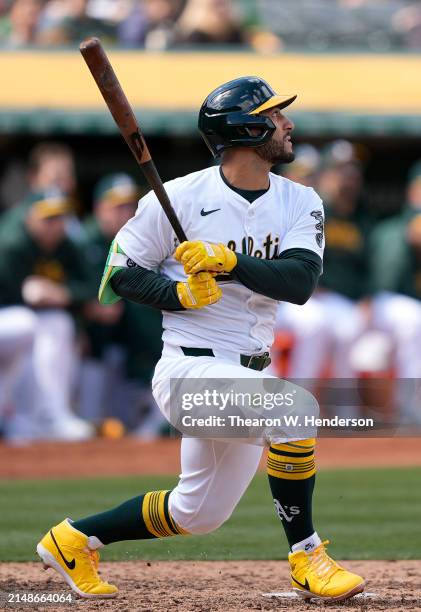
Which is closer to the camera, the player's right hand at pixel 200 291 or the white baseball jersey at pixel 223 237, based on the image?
the player's right hand at pixel 200 291

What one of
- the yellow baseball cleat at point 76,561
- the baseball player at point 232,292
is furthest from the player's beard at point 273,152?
the yellow baseball cleat at point 76,561

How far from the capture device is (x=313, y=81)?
11602mm

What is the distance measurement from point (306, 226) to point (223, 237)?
0.94ft

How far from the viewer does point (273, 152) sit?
4.32 meters

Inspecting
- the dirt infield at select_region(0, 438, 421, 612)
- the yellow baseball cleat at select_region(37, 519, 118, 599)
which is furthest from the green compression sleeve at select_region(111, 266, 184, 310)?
the dirt infield at select_region(0, 438, 421, 612)

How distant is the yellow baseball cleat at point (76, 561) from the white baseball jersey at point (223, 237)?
765 millimetres

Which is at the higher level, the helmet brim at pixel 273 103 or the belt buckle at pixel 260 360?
the helmet brim at pixel 273 103

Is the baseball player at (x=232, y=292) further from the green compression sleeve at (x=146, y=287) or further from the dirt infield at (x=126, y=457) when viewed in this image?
the dirt infield at (x=126, y=457)

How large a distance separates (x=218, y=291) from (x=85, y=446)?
5.27 meters

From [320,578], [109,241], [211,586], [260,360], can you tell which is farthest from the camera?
[109,241]

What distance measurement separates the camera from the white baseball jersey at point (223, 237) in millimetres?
4266

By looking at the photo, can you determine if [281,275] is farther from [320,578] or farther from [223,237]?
[320,578]

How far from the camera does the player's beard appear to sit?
4305 mm

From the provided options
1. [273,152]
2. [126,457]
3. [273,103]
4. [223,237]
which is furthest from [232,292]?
[126,457]
